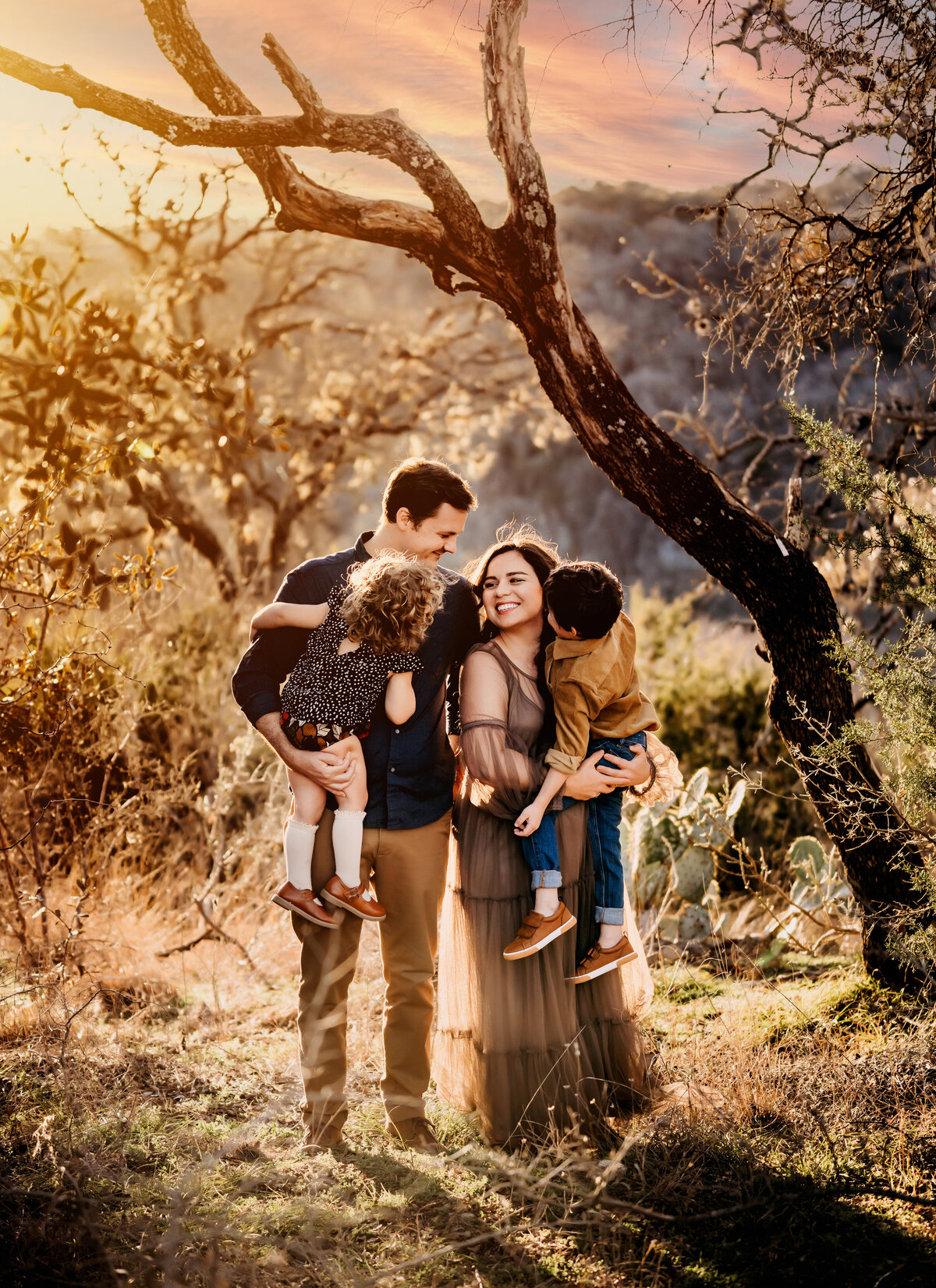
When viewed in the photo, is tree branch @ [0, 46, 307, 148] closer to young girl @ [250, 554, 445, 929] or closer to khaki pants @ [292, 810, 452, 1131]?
young girl @ [250, 554, 445, 929]

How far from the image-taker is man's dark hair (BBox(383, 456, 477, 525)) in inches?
122

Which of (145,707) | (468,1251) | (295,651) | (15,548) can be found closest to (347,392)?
(145,707)

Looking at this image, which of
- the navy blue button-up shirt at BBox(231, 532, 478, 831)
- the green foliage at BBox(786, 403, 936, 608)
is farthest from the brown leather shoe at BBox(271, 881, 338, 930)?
the green foliage at BBox(786, 403, 936, 608)

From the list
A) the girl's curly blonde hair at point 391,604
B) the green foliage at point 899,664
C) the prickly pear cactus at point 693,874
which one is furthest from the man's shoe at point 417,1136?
the prickly pear cactus at point 693,874

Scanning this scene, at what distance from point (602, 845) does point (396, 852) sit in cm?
66

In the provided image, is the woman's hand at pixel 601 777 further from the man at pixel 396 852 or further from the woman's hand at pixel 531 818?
the man at pixel 396 852

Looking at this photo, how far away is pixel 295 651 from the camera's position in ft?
10.5

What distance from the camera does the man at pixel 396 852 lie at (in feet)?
9.95

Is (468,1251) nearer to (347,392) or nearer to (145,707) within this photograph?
(145,707)

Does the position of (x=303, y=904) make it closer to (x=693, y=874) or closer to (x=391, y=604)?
(x=391, y=604)

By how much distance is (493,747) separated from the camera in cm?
298

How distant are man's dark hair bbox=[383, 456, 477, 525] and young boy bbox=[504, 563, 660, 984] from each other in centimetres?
41

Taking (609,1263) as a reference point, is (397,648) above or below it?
above

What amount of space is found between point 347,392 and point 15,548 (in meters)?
8.33
